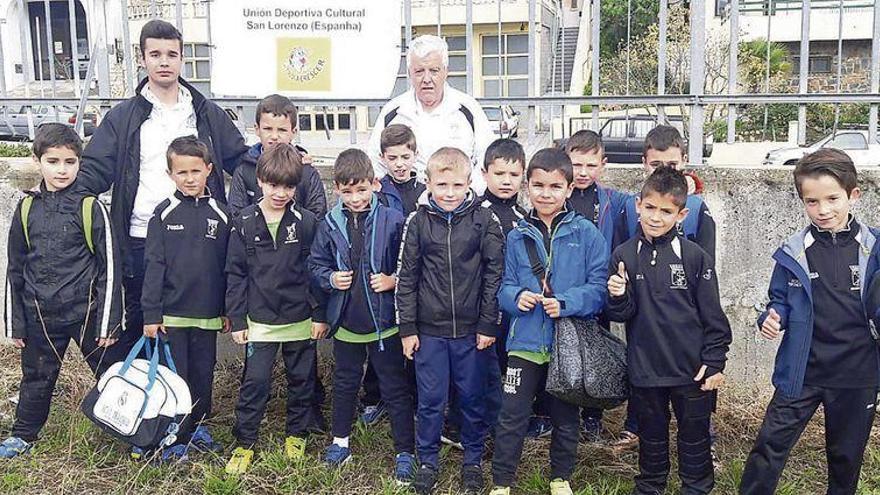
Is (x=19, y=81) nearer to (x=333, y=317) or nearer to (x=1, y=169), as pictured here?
(x=1, y=169)

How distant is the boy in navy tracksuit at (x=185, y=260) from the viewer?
3.84m

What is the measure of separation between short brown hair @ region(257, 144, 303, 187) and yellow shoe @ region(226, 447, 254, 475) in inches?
51.4

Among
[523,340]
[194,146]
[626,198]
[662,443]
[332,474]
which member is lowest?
[332,474]

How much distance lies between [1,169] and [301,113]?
78.5 inches

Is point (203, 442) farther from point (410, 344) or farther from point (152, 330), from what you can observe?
point (410, 344)

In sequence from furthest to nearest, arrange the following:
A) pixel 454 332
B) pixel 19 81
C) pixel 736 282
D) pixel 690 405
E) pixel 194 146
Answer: pixel 19 81, pixel 736 282, pixel 194 146, pixel 454 332, pixel 690 405

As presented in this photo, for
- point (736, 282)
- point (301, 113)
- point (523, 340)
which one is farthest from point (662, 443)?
point (301, 113)

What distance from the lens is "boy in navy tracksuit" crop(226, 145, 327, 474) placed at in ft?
12.4

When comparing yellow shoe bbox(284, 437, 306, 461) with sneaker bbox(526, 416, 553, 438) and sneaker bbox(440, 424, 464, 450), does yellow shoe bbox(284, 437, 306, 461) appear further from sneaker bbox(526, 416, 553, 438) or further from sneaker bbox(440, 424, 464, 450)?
sneaker bbox(526, 416, 553, 438)

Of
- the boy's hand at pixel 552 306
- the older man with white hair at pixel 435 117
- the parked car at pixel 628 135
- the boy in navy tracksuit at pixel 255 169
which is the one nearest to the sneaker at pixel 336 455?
the boy in navy tracksuit at pixel 255 169

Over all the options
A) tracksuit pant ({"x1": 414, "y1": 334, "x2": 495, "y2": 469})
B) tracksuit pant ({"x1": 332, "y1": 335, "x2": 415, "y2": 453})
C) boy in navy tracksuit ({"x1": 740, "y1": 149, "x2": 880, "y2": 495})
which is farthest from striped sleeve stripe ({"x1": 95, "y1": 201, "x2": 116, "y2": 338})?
boy in navy tracksuit ({"x1": 740, "y1": 149, "x2": 880, "y2": 495})

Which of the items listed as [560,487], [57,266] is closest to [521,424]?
Result: [560,487]

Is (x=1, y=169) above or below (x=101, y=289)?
above

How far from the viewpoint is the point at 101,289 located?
3955mm
